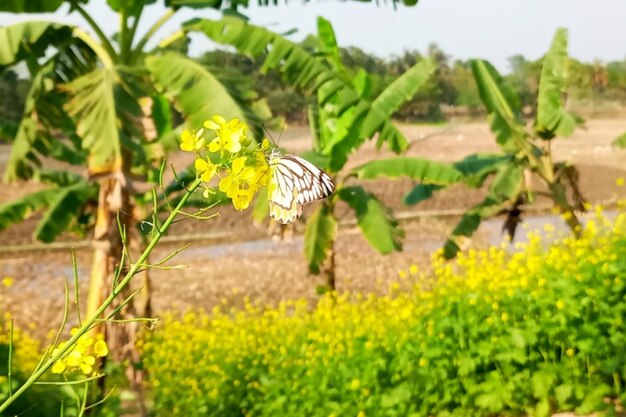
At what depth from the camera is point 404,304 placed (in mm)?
4320

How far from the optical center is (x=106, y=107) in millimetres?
3732

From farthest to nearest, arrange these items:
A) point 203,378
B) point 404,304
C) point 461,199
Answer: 1. point 461,199
2. point 404,304
3. point 203,378

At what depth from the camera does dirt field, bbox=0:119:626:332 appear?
7.36 meters

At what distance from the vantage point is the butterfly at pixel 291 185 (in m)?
1.13

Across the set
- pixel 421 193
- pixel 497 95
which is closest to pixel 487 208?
pixel 421 193

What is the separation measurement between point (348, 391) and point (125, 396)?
1009 mm

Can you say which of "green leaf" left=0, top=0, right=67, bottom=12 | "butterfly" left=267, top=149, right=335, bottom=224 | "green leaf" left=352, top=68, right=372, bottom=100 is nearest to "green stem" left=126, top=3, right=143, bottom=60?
"green leaf" left=0, top=0, right=67, bottom=12

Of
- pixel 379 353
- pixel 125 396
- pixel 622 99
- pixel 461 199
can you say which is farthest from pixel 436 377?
pixel 622 99

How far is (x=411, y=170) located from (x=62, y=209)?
2318mm

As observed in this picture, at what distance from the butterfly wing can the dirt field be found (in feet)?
12.7

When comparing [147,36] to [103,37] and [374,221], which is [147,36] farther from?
Answer: [374,221]

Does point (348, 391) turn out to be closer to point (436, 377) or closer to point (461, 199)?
point (436, 377)

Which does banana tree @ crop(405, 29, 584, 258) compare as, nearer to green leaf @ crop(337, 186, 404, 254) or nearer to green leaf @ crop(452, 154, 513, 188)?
green leaf @ crop(452, 154, 513, 188)

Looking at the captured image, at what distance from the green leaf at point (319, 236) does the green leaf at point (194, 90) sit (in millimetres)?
1605
